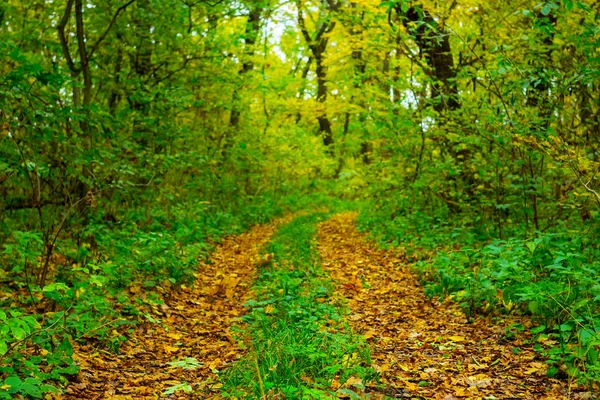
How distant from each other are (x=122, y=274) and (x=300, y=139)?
42.8ft

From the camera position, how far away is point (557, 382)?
4.04 m

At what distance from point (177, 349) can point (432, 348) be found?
2.55 metres

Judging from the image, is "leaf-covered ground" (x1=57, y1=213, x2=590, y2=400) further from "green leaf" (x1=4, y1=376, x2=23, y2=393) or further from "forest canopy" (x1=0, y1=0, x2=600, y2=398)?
"green leaf" (x1=4, y1=376, x2=23, y2=393)

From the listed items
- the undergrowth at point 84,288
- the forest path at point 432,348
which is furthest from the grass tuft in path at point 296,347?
the undergrowth at point 84,288

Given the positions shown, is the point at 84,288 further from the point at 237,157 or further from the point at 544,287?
the point at 237,157

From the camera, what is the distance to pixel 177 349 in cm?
513

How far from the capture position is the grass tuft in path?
146 inches

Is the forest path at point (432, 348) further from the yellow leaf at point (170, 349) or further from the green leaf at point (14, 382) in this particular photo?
the green leaf at point (14, 382)

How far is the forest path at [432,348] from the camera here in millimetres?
3998

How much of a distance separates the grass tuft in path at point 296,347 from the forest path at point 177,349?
31 cm

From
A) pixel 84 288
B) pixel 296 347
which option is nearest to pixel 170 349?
pixel 84 288

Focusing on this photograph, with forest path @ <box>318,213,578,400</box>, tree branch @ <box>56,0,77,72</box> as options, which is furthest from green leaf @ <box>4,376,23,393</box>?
tree branch @ <box>56,0,77,72</box>

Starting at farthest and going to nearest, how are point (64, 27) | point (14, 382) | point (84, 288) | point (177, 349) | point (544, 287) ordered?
point (64, 27) → point (177, 349) → point (544, 287) → point (84, 288) → point (14, 382)

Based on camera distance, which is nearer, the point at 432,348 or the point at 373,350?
the point at 373,350
